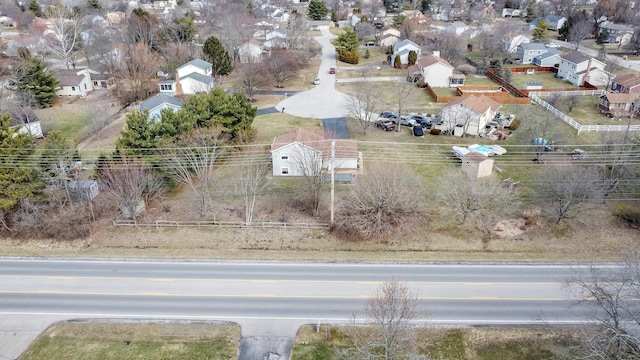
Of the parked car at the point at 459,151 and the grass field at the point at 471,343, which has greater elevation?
the parked car at the point at 459,151

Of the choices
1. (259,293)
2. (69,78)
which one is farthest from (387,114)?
(69,78)

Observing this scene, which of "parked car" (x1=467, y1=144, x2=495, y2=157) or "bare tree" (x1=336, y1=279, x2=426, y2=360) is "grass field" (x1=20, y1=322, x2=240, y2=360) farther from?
"parked car" (x1=467, y1=144, x2=495, y2=157)

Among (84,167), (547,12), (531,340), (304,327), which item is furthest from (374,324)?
(547,12)

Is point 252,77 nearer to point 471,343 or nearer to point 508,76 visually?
point 508,76

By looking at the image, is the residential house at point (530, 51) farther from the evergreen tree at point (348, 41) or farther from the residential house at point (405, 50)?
the evergreen tree at point (348, 41)

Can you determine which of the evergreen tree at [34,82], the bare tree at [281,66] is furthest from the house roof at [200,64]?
the evergreen tree at [34,82]

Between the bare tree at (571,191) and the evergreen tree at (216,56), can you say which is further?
the evergreen tree at (216,56)

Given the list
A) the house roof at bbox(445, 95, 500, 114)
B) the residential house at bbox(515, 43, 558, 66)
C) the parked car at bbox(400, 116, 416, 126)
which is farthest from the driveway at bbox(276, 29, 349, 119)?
the residential house at bbox(515, 43, 558, 66)
